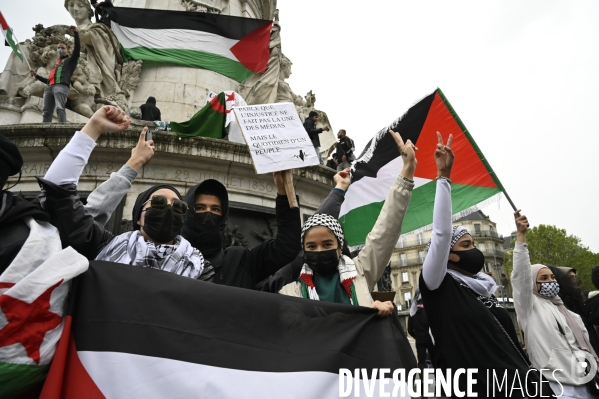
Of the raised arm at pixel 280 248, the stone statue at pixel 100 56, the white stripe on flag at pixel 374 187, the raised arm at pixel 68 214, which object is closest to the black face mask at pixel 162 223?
the raised arm at pixel 68 214

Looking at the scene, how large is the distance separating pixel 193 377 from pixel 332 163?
31.5 ft

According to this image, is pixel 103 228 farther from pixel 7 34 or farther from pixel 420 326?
pixel 7 34

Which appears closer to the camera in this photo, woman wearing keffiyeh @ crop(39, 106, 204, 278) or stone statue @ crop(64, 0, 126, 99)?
woman wearing keffiyeh @ crop(39, 106, 204, 278)

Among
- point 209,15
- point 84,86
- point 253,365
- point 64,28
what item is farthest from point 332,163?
point 253,365

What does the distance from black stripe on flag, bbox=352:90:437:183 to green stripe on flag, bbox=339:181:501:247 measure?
1.41 feet

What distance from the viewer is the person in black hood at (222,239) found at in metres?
2.98

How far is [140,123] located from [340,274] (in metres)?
6.18

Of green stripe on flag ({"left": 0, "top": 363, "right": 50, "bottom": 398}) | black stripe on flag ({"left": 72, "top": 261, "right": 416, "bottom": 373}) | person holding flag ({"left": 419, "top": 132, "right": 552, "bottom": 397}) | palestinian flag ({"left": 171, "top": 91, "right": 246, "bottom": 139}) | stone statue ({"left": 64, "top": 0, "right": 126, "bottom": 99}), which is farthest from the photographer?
stone statue ({"left": 64, "top": 0, "right": 126, "bottom": 99})

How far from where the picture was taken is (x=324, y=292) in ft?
9.14

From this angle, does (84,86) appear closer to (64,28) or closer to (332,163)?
(64,28)

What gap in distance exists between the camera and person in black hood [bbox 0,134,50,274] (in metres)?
1.85

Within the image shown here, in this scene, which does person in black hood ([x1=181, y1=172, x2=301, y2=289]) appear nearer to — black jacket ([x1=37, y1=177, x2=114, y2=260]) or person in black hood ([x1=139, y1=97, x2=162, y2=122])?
black jacket ([x1=37, y1=177, x2=114, y2=260])

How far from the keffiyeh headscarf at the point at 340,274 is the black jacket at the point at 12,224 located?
1541 millimetres

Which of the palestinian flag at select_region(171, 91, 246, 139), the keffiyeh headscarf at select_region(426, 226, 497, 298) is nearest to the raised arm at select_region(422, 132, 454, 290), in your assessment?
the keffiyeh headscarf at select_region(426, 226, 497, 298)
